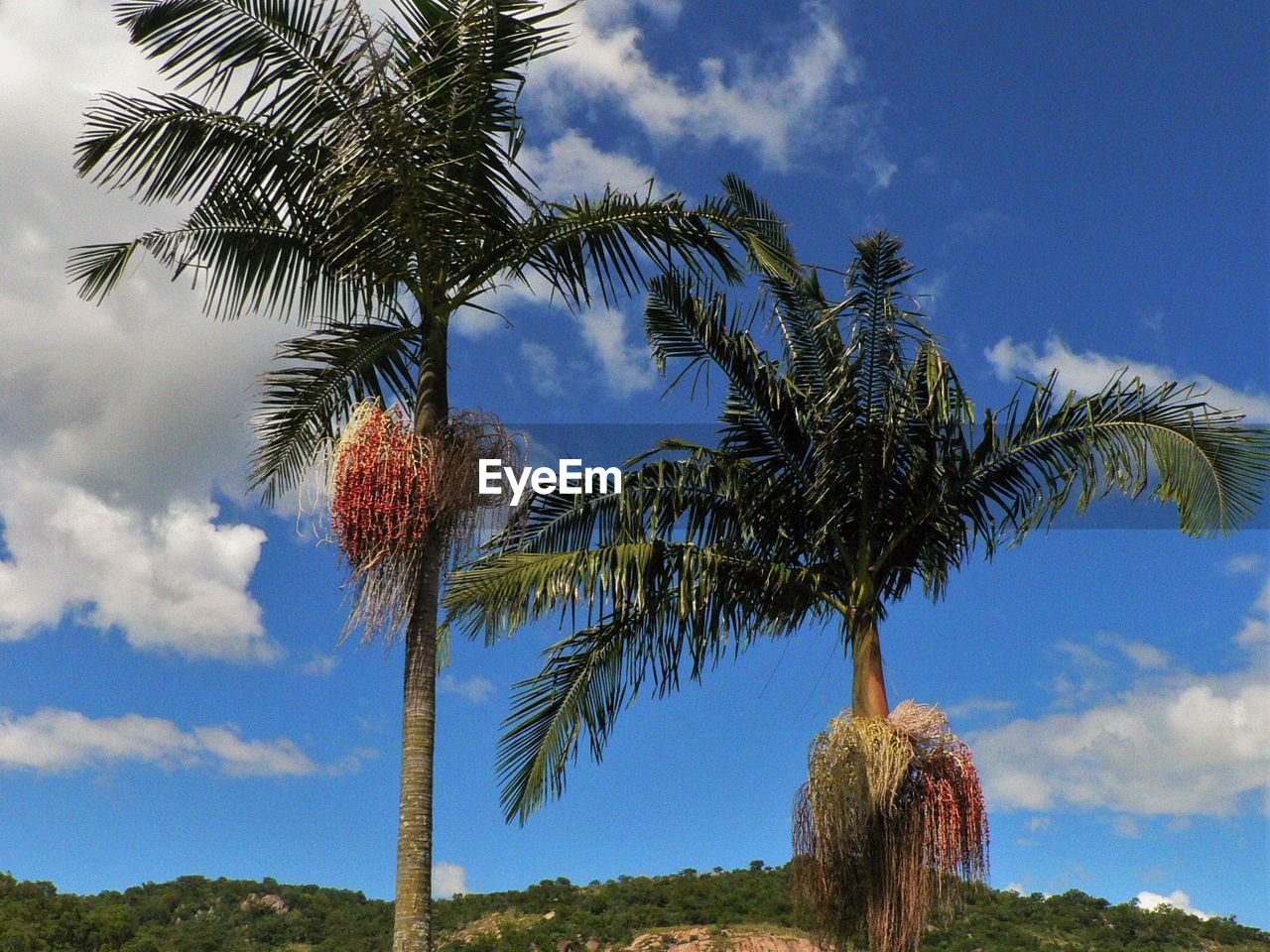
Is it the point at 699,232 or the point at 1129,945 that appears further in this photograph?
the point at 1129,945

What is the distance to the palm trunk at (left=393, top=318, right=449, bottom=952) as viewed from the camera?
24.0ft

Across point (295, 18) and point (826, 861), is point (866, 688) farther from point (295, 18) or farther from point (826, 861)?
point (295, 18)

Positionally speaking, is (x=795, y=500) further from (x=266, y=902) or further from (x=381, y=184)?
(x=266, y=902)

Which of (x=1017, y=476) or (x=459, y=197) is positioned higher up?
(x=459, y=197)

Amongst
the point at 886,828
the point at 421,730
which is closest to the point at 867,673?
the point at 886,828

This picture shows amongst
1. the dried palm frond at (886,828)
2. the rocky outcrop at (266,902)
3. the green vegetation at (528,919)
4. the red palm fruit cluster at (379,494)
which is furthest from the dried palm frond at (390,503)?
the rocky outcrop at (266,902)

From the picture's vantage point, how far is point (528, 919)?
38594 mm

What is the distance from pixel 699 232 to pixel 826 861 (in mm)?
5241

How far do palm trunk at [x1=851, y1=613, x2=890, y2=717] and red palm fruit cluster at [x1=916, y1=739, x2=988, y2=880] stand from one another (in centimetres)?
62

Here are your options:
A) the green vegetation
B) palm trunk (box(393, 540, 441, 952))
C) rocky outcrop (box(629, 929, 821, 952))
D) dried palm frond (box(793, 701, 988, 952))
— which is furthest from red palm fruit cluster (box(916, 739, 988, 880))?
rocky outcrop (box(629, 929, 821, 952))

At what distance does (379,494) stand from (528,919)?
1335 inches

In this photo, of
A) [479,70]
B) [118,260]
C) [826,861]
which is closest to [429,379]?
[479,70]

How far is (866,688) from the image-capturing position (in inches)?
405

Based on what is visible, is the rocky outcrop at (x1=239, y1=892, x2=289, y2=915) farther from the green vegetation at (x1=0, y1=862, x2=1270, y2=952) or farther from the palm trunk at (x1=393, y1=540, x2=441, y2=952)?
the palm trunk at (x1=393, y1=540, x2=441, y2=952)
